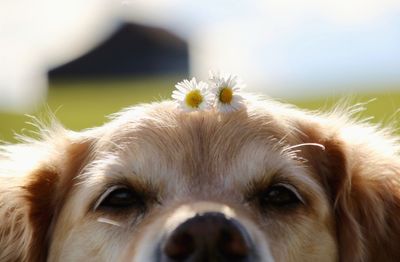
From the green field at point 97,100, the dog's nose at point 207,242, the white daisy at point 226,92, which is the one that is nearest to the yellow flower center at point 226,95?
the white daisy at point 226,92

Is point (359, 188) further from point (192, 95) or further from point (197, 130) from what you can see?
point (192, 95)

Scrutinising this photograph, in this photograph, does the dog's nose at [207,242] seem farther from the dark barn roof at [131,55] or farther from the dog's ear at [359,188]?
the dark barn roof at [131,55]

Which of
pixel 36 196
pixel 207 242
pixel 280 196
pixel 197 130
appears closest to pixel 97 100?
pixel 36 196

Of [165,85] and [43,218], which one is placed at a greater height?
[43,218]

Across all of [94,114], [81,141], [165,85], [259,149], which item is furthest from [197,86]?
[165,85]

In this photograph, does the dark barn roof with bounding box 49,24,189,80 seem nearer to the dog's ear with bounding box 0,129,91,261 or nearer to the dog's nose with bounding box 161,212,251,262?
the dog's ear with bounding box 0,129,91,261

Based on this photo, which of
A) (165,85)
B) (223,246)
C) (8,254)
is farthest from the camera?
(165,85)

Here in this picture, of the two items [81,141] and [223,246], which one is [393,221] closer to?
[223,246]
